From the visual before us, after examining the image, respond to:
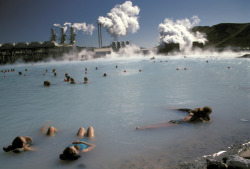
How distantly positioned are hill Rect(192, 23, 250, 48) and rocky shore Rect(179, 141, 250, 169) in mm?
124712

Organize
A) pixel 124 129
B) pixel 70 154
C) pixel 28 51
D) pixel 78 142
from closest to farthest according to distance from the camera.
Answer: pixel 70 154 < pixel 78 142 < pixel 124 129 < pixel 28 51

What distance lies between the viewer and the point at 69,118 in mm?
7945

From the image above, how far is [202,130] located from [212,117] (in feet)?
4.62

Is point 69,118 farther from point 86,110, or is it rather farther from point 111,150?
point 111,150

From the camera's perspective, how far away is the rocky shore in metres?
3.51

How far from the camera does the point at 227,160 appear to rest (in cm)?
370

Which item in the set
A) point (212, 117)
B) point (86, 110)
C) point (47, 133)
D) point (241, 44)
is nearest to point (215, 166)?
point (212, 117)

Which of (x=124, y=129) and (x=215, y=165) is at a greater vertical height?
(x=215, y=165)

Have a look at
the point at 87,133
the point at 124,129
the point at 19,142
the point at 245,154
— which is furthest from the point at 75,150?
the point at 245,154

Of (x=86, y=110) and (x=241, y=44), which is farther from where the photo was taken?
(x=241, y=44)

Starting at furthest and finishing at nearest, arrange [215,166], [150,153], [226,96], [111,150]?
[226,96] < [111,150] < [150,153] < [215,166]

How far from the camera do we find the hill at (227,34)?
12205 centimetres

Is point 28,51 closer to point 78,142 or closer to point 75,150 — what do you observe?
point 78,142

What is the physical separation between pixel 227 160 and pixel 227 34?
523ft
